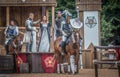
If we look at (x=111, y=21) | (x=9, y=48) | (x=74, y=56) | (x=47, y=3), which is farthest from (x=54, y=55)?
(x=111, y=21)

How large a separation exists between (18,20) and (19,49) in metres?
4.16

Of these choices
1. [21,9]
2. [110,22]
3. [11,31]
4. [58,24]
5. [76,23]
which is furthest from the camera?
[110,22]

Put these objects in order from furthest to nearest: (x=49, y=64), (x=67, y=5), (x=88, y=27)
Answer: (x=67, y=5) → (x=88, y=27) → (x=49, y=64)

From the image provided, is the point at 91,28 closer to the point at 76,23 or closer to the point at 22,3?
the point at 76,23

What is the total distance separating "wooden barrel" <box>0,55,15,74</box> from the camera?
17.5m

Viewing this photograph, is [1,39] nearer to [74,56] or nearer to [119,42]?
[74,56]

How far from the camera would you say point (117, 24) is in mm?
26531

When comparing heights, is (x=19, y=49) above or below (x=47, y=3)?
below

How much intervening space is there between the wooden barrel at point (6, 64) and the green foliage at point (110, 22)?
29.7 feet

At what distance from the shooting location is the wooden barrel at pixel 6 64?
17.5 m

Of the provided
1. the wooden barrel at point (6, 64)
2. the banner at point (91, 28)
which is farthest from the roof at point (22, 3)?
the wooden barrel at point (6, 64)

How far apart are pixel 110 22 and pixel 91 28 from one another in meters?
6.46

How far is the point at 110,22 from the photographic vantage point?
26.1 m

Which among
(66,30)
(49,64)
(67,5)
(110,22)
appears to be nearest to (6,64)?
(49,64)
